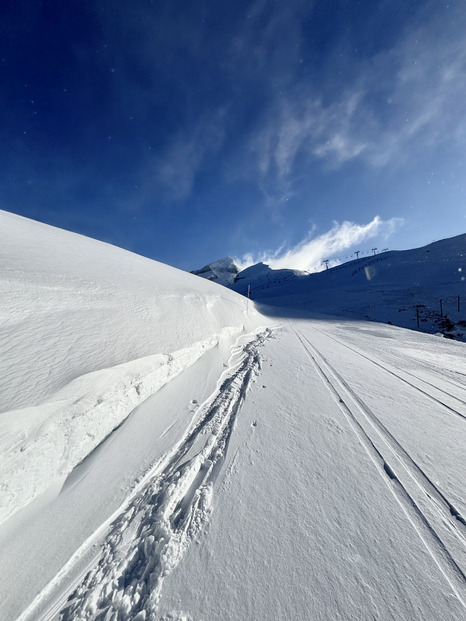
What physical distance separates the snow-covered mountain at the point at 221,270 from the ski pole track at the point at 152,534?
152834 mm

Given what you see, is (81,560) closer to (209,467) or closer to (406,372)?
(209,467)

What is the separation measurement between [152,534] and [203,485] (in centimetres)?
50

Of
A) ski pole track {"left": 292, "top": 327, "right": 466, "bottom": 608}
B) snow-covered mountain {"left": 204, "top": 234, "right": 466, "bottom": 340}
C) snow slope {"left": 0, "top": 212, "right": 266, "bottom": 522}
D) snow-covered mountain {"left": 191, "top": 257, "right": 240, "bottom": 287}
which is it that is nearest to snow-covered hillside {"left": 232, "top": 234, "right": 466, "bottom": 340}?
snow-covered mountain {"left": 204, "top": 234, "right": 466, "bottom": 340}

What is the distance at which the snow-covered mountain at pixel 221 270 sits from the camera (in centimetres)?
15886

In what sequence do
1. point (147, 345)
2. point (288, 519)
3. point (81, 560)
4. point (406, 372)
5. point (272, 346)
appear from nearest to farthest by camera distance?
point (81, 560) → point (288, 519) → point (147, 345) → point (406, 372) → point (272, 346)

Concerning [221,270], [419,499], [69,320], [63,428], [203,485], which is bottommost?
[419,499]

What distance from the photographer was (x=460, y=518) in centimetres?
171

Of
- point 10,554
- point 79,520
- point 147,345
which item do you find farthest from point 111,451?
point 147,345

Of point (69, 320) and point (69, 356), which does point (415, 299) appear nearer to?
point (69, 320)

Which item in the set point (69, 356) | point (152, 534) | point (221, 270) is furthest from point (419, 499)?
point (221, 270)

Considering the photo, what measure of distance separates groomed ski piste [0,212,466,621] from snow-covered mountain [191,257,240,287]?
15170 centimetres

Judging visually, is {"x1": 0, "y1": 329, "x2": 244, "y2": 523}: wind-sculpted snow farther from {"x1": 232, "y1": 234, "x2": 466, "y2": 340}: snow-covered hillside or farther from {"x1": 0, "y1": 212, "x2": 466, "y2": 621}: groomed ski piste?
{"x1": 232, "y1": 234, "x2": 466, "y2": 340}: snow-covered hillside

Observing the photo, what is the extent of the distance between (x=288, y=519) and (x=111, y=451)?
1856mm

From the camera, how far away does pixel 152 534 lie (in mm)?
1612
